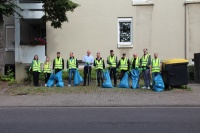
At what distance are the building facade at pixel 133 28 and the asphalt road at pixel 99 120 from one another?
30.6 ft

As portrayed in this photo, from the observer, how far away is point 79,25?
20.3m

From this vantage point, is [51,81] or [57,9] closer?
[51,81]

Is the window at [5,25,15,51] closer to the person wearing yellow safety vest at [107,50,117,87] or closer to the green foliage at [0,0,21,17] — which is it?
the green foliage at [0,0,21,17]

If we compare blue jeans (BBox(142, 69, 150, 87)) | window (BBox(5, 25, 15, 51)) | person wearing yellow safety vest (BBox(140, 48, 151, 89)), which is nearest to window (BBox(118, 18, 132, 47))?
person wearing yellow safety vest (BBox(140, 48, 151, 89))

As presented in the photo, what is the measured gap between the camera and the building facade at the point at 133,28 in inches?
795

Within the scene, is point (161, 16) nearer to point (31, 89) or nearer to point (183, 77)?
point (183, 77)

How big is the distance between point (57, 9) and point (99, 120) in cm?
929

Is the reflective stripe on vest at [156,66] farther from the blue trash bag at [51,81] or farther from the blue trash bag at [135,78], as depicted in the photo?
the blue trash bag at [51,81]

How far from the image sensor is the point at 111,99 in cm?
1307

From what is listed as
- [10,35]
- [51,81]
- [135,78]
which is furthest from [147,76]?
[10,35]

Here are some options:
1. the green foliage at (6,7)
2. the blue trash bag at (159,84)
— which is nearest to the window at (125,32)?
the blue trash bag at (159,84)

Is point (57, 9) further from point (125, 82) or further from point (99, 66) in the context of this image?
point (125, 82)

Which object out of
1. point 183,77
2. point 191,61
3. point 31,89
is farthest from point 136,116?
point 191,61

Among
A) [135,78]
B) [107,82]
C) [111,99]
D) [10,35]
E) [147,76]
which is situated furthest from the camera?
[10,35]
